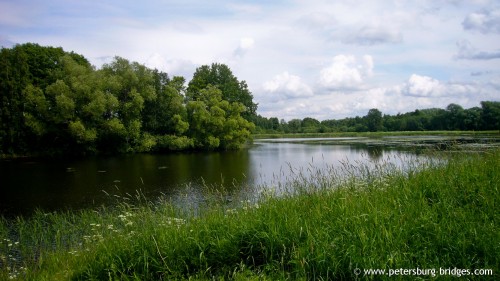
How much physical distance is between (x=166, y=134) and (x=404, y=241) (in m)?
51.7

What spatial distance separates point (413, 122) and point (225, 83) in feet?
312

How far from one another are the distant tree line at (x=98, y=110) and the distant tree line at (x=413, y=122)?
222ft

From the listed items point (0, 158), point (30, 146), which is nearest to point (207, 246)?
point (0, 158)

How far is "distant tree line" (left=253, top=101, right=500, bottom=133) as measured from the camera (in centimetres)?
8994

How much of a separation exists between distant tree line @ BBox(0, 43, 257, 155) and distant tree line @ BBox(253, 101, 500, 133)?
6778 centimetres

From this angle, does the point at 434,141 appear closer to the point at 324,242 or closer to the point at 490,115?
the point at 490,115

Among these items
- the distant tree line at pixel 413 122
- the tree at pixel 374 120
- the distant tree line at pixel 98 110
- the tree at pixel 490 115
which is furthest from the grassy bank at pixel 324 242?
the tree at pixel 374 120

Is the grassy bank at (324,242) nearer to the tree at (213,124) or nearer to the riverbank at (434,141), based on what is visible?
the riverbank at (434,141)

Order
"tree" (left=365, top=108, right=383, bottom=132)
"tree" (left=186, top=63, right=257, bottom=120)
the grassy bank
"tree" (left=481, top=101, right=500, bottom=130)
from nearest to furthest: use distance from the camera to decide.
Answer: the grassy bank < "tree" (left=186, top=63, right=257, bottom=120) < "tree" (left=481, top=101, right=500, bottom=130) < "tree" (left=365, top=108, right=383, bottom=132)

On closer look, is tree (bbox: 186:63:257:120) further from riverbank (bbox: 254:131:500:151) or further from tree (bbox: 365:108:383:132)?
tree (bbox: 365:108:383:132)

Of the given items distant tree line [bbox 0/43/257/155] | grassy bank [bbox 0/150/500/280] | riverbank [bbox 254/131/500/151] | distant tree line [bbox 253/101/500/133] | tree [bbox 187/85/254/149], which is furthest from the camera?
distant tree line [bbox 253/101/500/133]

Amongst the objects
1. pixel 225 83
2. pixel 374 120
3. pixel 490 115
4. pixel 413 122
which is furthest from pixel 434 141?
pixel 374 120

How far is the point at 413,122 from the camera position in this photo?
135 meters

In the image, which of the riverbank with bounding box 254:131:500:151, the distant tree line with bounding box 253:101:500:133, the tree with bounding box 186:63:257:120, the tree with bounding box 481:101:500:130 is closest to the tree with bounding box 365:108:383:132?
the distant tree line with bounding box 253:101:500:133
